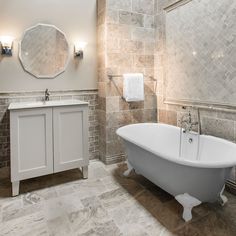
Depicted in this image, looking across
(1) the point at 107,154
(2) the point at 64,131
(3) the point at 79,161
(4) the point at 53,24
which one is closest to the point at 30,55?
(4) the point at 53,24

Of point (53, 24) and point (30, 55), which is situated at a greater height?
point (53, 24)

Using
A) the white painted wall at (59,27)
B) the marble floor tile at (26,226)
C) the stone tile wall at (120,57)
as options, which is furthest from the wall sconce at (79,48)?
the marble floor tile at (26,226)

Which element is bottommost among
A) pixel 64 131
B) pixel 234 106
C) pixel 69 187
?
pixel 69 187

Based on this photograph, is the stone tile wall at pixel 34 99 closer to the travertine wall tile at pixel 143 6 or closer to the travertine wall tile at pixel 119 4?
the travertine wall tile at pixel 119 4

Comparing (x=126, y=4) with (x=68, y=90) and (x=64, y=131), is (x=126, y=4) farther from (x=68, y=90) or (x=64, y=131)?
(x=64, y=131)

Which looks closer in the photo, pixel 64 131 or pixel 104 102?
pixel 64 131

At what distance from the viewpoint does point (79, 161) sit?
2545mm

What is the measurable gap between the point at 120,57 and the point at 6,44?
56.0 inches

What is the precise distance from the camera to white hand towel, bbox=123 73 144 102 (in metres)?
2.95

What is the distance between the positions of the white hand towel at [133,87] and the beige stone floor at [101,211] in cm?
110

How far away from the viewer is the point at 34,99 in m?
2.76

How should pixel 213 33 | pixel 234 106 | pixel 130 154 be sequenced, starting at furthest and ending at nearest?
pixel 130 154, pixel 213 33, pixel 234 106

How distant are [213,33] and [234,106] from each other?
32.7 inches

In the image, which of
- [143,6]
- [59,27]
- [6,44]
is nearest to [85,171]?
[6,44]
